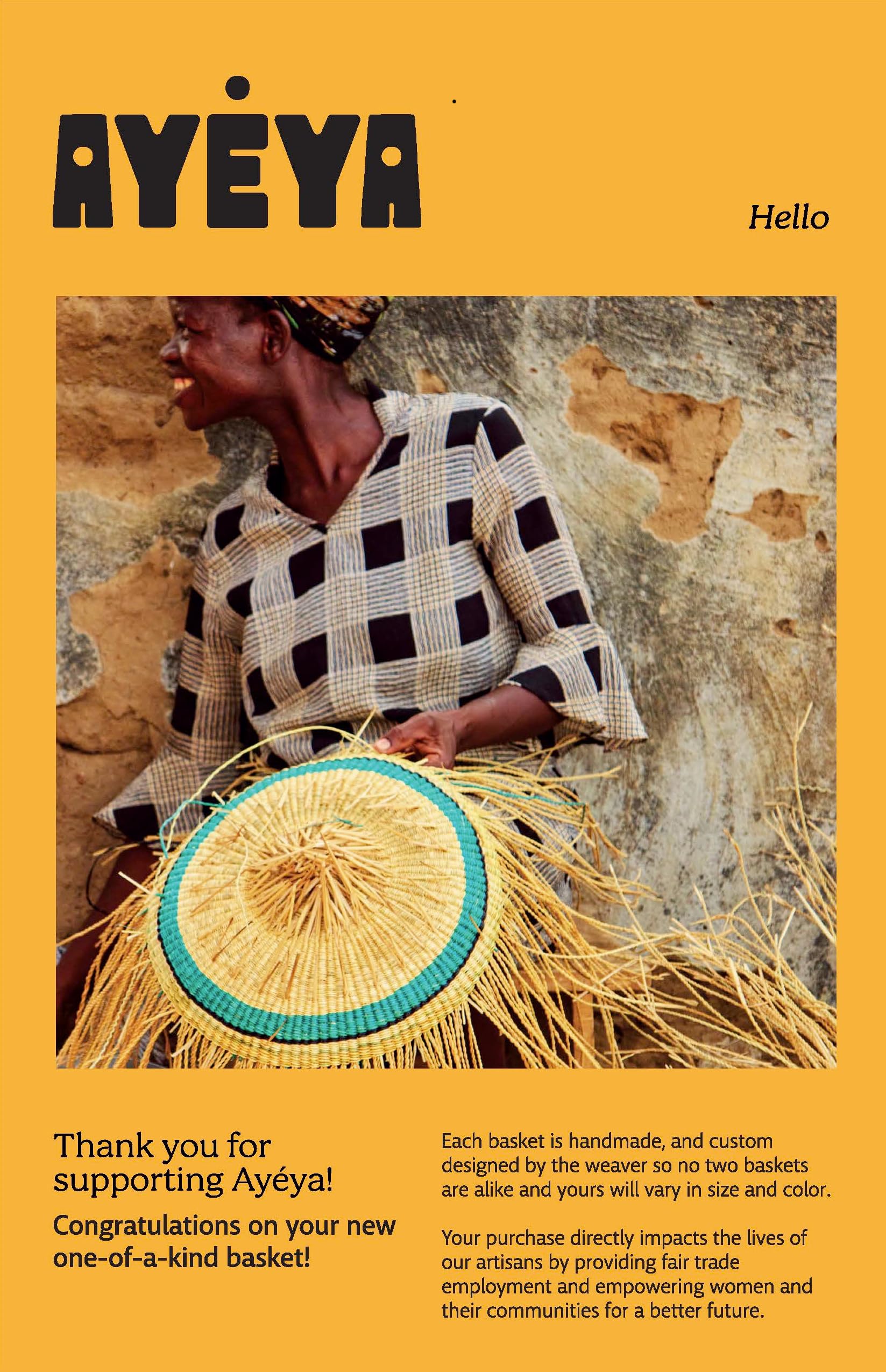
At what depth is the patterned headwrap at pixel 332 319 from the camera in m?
2.19

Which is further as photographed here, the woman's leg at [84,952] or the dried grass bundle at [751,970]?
the woman's leg at [84,952]

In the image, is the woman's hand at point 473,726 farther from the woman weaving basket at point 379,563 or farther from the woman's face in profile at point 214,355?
the woman's face in profile at point 214,355

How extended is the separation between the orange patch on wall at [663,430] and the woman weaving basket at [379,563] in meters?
0.31

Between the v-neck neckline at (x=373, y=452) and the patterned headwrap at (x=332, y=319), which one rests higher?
the patterned headwrap at (x=332, y=319)

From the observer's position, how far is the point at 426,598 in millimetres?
2197

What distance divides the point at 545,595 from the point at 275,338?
0.57 m

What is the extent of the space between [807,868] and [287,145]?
1.44 meters

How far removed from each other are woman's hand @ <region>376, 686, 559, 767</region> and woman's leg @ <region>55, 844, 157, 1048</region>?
50 centimetres

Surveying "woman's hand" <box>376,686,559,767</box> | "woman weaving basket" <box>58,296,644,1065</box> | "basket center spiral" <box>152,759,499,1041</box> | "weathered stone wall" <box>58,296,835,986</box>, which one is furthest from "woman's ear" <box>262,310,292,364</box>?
"basket center spiral" <box>152,759,499,1041</box>

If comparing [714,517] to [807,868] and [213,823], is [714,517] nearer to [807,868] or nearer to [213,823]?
[807,868]

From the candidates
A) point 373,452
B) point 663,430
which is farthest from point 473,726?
point 663,430

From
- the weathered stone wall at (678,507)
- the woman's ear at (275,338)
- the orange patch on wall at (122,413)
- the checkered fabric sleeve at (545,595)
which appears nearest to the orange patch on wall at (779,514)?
the weathered stone wall at (678,507)

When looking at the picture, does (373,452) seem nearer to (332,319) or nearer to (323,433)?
(323,433)

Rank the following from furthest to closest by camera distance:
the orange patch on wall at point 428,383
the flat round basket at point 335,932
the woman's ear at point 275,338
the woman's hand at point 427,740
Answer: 1. the orange patch on wall at point 428,383
2. the woman's ear at point 275,338
3. the woman's hand at point 427,740
4. the flat round basket at point 335,932
